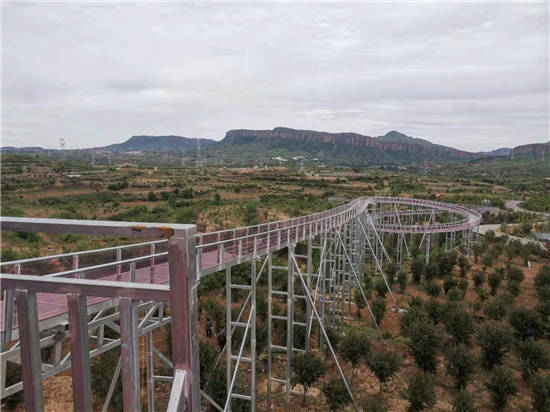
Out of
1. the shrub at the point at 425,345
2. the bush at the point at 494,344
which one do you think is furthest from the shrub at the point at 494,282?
the shrub at the point at 425,345

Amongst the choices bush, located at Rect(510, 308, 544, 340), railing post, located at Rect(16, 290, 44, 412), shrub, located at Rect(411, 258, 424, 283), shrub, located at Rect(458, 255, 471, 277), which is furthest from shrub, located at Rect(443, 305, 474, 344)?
railing post, located at Rect(16, 290, 44, 412)

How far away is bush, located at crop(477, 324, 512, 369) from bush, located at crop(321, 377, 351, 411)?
763cm

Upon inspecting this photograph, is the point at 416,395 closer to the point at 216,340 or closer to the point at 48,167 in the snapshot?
the point at 216,340

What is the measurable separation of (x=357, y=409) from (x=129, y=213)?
136 feet

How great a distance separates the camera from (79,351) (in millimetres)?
3244

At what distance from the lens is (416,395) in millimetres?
12859

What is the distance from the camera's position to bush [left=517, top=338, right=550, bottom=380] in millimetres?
15406

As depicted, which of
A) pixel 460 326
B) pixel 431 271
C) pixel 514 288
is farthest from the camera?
pixel 431 271

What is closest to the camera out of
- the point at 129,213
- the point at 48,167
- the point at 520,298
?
the point at 520,298

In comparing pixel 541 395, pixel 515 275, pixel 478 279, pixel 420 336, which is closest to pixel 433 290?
pixel 478 279

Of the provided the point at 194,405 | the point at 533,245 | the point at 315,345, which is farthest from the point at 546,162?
the point at 194,405

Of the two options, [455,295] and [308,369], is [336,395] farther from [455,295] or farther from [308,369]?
[455,295]

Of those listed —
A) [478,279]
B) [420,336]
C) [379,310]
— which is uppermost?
[420,336]

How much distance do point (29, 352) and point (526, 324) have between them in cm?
2200
